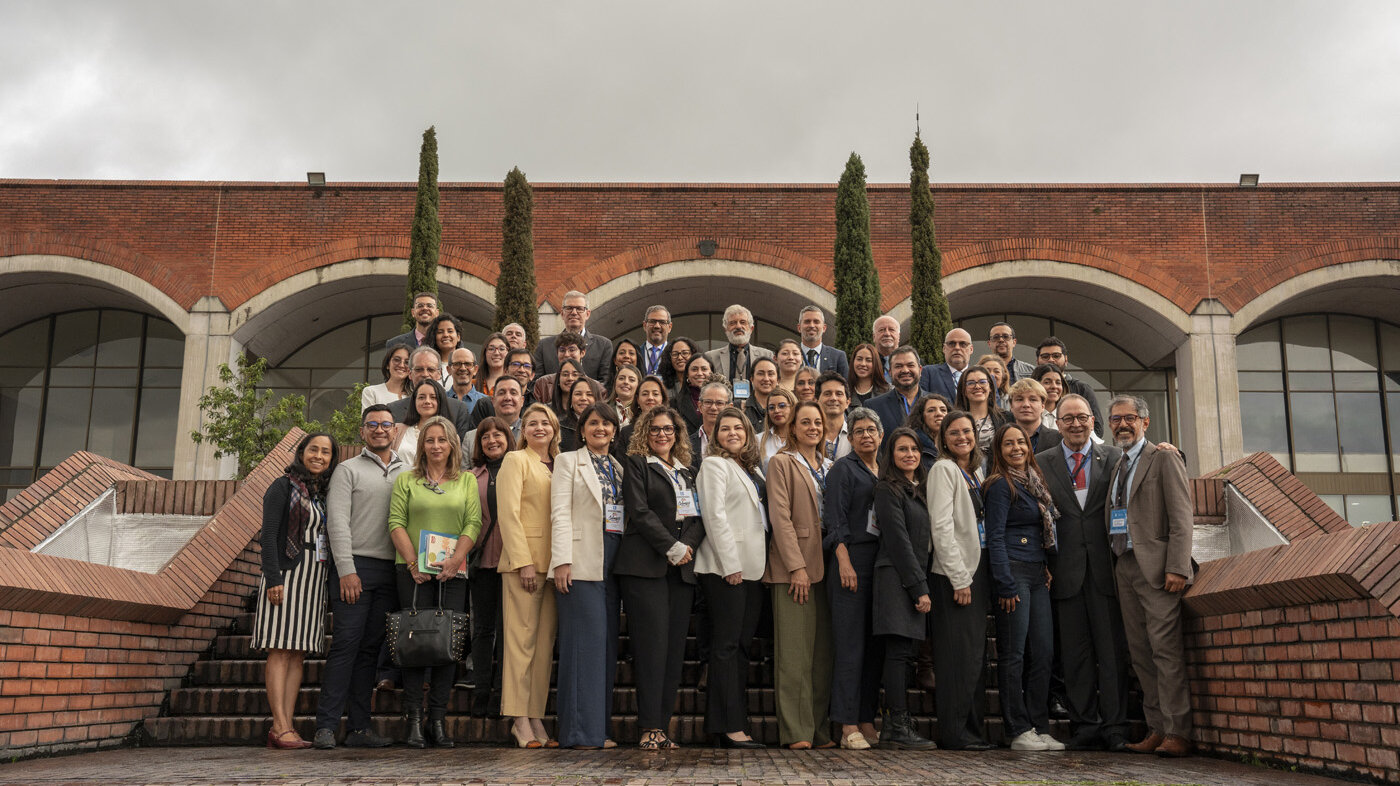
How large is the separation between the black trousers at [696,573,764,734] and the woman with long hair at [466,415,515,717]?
3.82ft

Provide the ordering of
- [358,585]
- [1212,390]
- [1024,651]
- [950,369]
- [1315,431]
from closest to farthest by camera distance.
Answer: [358,585] → [1024,651] → [950,369] → [1212,390] → [1315,431]

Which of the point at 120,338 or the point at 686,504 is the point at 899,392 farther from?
the point at 120,338

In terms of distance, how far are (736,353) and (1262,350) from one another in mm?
16257

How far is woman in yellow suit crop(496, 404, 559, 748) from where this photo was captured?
582cm

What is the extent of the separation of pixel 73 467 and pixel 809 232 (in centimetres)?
1342

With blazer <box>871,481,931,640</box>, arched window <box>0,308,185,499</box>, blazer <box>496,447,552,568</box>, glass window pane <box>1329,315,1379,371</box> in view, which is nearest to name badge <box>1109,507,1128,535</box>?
blazer <box>871,481,931,640</box>

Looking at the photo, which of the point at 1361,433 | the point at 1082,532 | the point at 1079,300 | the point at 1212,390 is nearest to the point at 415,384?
the point at 1082,532

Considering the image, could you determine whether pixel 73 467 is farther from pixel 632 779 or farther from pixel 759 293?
pixel 759 293

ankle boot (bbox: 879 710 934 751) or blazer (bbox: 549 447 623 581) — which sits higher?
blazer (bbox: 549 447 623 581)

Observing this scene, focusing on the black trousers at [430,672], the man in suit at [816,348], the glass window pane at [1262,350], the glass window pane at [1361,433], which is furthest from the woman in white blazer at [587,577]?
the glass window pane at [1361,433]

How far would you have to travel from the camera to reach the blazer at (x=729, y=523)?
5891mm

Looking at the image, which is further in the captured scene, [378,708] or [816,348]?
[816,348]

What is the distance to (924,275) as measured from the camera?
1695 cm

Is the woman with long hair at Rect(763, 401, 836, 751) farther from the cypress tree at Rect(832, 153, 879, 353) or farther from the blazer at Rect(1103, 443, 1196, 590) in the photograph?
the cypress tree at Rect(832, 153, 879, 353)
